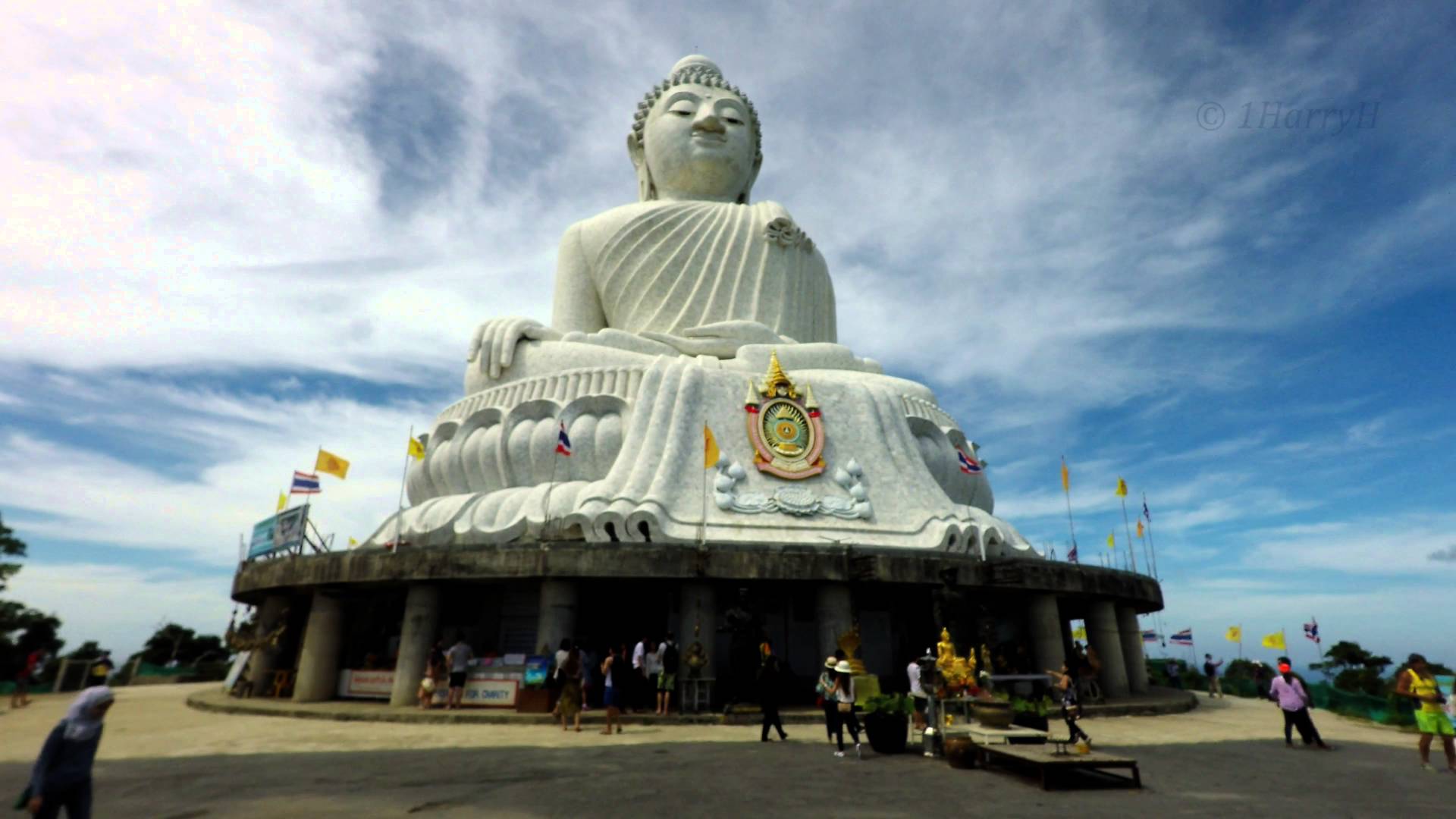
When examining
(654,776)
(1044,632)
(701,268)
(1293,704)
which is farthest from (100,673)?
(701,268)

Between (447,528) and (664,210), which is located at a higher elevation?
(664,210)

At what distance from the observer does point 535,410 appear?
17297mm

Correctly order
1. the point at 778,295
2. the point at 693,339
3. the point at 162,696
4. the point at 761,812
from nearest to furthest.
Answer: the point at 761,812 → the point at 162,696 → the point at 693,339 → the point at 778,295

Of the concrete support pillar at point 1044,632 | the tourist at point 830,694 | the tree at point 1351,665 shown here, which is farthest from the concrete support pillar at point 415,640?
the tree at point 1351,665

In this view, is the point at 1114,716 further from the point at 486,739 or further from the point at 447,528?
the point at 447,528

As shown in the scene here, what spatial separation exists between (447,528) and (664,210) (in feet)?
37.4

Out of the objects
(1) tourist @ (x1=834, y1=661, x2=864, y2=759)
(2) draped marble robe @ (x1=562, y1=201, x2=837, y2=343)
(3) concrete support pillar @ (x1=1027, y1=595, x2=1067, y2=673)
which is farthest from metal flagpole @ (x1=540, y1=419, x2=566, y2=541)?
(3) concrete support pillar @ (x1=1027, y1=595, x2=1067, y2=673)

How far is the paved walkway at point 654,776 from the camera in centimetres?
596

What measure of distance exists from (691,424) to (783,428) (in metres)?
2.07

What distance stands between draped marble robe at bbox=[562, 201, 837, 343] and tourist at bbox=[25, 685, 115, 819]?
658 inches

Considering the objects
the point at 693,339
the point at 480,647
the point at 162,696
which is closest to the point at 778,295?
the point at 693,339

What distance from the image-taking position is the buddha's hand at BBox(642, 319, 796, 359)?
19250mm

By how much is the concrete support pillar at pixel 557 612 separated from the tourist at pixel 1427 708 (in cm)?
1092

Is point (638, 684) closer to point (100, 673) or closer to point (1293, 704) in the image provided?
point (100, 673)
